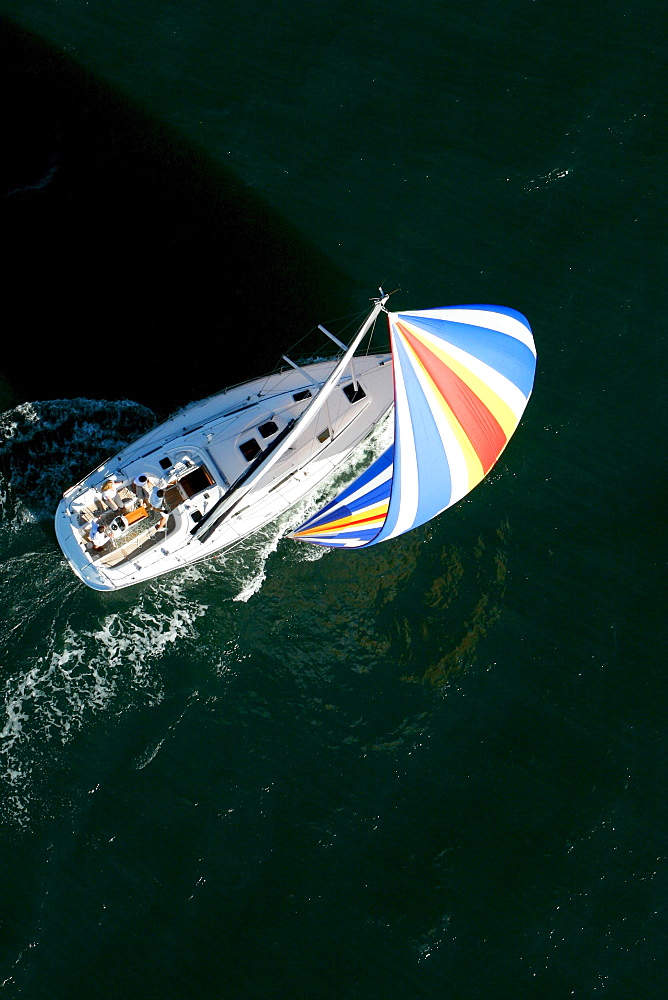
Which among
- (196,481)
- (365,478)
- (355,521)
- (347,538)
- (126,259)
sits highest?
(126,259)

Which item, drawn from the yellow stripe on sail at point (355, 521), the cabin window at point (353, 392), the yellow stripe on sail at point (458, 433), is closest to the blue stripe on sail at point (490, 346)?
the yellow stripe on sail at point (458, 433)

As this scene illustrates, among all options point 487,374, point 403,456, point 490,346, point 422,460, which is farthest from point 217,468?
point 490,346

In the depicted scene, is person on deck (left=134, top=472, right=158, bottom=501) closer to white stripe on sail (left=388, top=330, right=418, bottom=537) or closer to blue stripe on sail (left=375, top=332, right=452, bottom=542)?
blue stripe on sail (left=375, top=332, right=452, bottom=542)

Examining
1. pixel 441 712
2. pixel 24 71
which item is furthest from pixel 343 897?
pixel 24 71

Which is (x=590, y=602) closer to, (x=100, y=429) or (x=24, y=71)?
(x=100, y=429)

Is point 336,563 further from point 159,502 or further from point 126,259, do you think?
point 126,259

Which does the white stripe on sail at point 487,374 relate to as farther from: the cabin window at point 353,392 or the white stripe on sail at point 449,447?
the cabin window at point 353,392

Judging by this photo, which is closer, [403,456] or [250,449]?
Result: [403,456]
